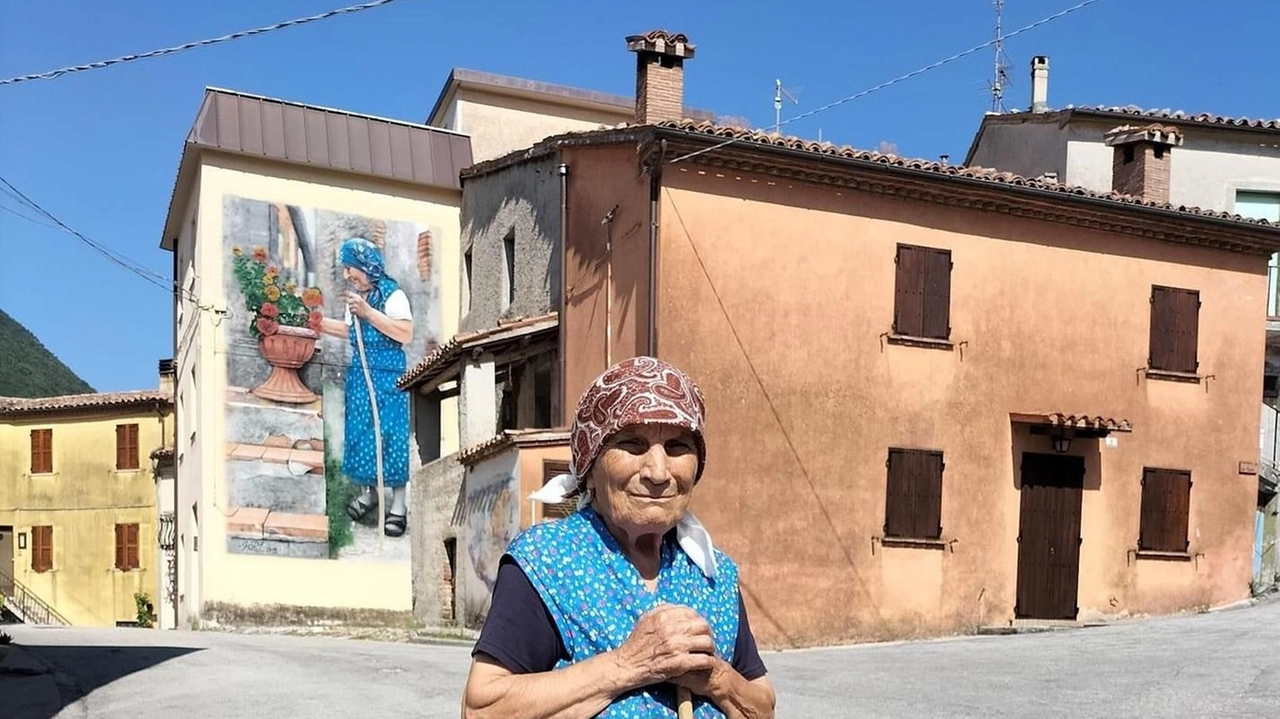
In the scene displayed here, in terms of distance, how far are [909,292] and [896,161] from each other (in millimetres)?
1776

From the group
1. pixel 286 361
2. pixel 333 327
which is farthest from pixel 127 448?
pixel 333 327

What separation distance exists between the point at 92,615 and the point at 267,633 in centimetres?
1830

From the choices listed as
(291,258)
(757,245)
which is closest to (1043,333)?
(757,245)

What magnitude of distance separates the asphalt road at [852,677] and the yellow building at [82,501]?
76.5 ft

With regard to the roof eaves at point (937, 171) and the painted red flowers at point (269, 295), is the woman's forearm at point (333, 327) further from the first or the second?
the roof eaves at point (937, 171)

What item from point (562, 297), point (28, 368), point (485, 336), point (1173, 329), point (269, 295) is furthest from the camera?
point (28, 368)

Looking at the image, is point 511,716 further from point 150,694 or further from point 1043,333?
point 1043,333

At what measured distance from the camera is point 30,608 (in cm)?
3947

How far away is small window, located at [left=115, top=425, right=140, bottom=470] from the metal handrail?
4.72 m

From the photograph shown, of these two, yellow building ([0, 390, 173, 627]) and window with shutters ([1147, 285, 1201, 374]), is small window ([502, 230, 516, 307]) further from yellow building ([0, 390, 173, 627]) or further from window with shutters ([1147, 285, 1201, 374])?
yellow building ([0, 390, 173, 627])

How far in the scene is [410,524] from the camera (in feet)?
83.6

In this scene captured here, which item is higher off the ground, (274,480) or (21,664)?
(21,664)

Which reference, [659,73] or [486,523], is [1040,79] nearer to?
[659,73]

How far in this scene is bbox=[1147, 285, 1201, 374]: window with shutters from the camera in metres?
19.7
